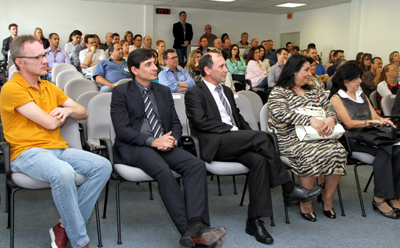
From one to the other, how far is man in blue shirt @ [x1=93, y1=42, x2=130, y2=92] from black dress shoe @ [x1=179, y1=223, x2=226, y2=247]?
296 centimetres

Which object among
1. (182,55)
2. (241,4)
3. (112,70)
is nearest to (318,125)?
(112,70)

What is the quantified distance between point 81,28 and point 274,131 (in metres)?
9.85

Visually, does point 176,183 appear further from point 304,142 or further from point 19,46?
point 19,46

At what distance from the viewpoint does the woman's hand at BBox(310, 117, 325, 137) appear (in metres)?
2.85

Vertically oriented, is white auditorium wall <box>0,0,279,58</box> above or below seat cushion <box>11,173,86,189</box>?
above

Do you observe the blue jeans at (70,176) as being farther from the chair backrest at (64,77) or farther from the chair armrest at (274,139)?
the chair backrest at (64,77)

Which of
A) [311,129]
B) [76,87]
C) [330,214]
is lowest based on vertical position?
[330,214]

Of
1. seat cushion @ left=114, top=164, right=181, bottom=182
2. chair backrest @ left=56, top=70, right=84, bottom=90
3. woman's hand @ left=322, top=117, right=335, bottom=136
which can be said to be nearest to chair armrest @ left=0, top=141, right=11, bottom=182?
seat cushion @ left=114, top=164, right=181, bottom=182

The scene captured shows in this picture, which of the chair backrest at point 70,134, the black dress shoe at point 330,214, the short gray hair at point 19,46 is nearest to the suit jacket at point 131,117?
the chair backrest at point 70,134

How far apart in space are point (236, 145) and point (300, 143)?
1.91 ft

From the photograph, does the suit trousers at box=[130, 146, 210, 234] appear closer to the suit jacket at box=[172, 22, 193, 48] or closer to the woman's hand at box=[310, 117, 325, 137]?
the woman's hand at box=[310, 117, 325, 137]

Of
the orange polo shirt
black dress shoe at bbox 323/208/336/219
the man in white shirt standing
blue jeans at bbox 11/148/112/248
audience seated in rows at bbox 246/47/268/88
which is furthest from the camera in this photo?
the man in white shirt standing

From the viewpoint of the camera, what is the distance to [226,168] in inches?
103

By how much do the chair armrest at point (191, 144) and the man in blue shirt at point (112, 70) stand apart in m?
2.22
